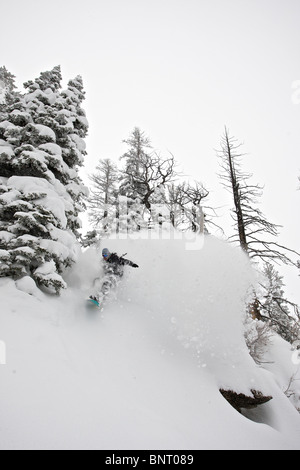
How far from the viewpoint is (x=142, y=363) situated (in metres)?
5.07

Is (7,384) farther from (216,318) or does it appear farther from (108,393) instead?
(216,318)

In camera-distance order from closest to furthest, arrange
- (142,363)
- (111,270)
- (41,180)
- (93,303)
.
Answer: (142,363) → (93,303) → (41,180) → (111,270)

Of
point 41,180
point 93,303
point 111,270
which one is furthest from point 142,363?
point 41,180

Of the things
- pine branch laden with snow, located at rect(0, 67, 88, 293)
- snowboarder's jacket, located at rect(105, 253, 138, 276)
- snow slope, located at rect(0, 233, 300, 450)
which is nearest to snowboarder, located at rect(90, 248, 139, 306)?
snowboarder's jacket, located at rect(105, 253, 138, 276)

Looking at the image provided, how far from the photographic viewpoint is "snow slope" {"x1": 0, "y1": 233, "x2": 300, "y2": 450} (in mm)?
2910

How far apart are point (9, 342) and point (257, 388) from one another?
6284mm

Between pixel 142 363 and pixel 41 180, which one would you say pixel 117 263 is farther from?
pixel 41 180

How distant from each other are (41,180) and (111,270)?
372cm

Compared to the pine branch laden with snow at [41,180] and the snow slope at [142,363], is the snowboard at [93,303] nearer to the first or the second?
the snow slope at [142,363]

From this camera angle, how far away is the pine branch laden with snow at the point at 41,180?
20.5 ft

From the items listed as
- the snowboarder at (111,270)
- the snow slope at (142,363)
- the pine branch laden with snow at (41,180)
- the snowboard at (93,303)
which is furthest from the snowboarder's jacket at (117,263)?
the snowboard at (93,303)

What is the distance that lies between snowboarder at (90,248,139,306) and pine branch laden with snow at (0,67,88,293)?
117 centimetres

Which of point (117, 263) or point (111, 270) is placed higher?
point (117, 263)

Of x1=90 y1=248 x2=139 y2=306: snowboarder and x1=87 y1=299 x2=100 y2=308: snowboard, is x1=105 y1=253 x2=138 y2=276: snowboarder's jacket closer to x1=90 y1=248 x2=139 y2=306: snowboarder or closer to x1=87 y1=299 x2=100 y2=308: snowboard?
x1=90 y1=248 x2=139 y2=306: snowboarder
